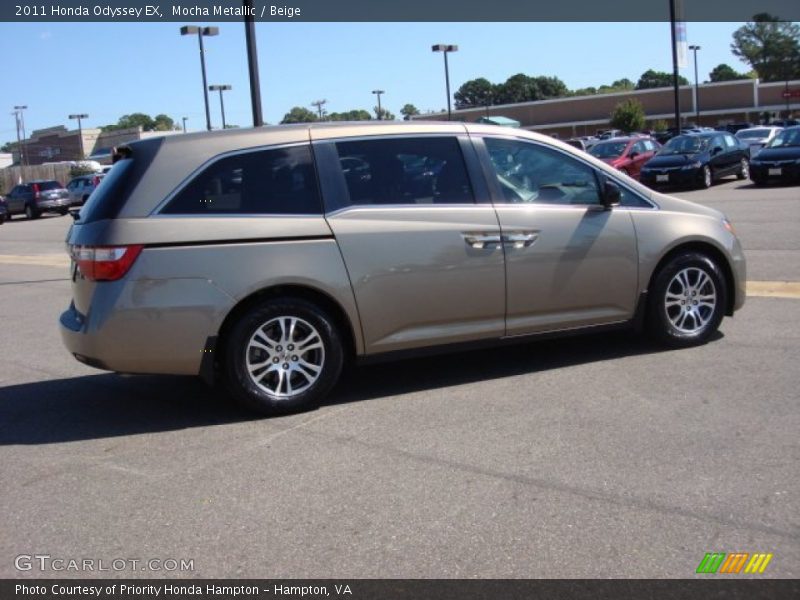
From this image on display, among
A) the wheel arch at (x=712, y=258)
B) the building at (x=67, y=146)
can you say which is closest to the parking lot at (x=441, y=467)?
the wheel arch at (x=712, y=258)

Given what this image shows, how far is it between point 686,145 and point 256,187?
20.4 meters

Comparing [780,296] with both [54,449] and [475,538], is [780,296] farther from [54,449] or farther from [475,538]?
[54,449]

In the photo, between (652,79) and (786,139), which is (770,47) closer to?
(652,79)

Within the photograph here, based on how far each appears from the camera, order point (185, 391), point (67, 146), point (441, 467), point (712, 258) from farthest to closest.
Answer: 1. point (67, 146)
2. point (712, 258)
3. point (185, 391)
4. point (441, 467)

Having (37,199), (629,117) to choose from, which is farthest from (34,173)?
(629,117)

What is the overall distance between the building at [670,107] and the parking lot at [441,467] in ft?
242

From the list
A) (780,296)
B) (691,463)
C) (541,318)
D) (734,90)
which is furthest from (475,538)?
(734,90)

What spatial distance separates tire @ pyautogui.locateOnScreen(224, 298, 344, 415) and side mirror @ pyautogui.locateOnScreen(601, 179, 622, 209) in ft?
7.32

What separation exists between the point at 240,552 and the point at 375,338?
2.22 meters

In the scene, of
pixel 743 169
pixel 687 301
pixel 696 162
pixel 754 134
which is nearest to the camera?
pixel 687 301

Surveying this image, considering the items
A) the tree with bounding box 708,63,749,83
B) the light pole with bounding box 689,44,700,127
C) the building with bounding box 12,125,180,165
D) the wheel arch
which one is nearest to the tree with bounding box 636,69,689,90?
the tree with bounding box 708,63,749,83

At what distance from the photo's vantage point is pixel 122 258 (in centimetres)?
512

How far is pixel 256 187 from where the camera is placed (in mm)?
5461
